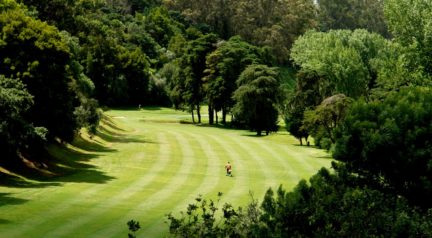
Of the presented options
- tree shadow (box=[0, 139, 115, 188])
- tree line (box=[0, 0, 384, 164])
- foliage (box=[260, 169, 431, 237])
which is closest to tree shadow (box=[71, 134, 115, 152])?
tree line (box=[0, 0, 384, 164])

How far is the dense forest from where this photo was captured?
12.0m

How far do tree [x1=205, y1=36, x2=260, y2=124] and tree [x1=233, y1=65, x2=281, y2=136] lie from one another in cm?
861

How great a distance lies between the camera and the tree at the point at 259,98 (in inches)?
2874

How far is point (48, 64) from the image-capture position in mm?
37344

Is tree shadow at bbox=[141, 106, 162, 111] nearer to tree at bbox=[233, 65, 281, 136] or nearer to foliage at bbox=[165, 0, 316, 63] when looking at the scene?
tree at bbox=[233, 65, 281, 136]

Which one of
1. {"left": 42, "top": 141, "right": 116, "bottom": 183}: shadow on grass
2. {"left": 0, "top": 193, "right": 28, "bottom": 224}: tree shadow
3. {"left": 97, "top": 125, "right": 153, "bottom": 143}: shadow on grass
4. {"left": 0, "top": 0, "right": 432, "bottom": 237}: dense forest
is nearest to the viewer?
{"left": 0, "top": 0, "right": 432, "bottom": 237}: dense forest

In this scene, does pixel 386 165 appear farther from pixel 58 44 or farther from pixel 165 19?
pixel 165 19

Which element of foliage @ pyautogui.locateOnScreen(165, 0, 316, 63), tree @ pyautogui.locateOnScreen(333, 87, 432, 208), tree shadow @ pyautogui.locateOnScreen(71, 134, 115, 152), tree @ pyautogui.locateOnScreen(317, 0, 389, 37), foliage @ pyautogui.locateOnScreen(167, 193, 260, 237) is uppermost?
tree @ pyautogui.locateOnScreen(317, 0, 389, 37)

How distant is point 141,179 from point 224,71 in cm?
4847

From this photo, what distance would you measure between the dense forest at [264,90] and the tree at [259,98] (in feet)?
0.49

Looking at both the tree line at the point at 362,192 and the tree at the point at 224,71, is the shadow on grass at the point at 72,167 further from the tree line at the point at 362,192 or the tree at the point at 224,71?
the tree at the point at 224,71

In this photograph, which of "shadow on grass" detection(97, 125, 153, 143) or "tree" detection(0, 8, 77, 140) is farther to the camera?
"shadow on grass" detection(97, 125, 153, 143)

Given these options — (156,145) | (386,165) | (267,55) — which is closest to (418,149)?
(386,165)

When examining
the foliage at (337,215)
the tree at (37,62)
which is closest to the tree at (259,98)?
the tree at (37,62)
